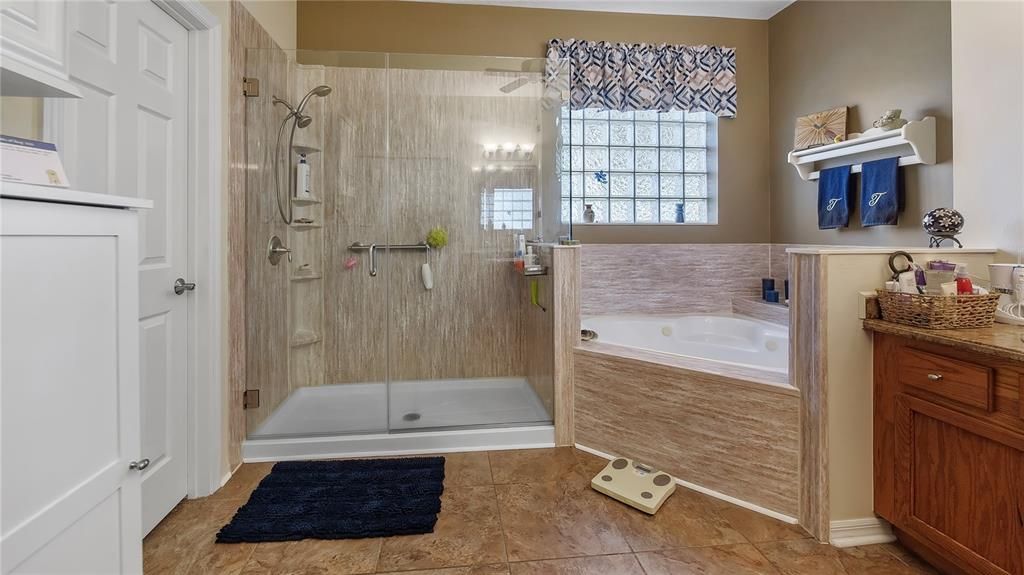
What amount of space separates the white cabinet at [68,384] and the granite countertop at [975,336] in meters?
2.13

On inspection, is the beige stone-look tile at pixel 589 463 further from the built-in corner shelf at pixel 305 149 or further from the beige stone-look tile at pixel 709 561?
the built-in corner shelf at pixel 305 149

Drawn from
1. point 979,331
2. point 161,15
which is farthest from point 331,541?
point 979,331

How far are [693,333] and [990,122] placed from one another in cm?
187

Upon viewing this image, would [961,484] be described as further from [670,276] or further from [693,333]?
[670,276]

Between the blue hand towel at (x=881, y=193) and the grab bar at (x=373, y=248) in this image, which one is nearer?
the blue hand towel at (x=881, y=193)

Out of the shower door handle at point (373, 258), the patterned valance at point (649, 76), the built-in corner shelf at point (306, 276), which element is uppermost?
the patterned valance at point (649, 76)

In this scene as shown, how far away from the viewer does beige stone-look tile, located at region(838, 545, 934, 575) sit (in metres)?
1.61

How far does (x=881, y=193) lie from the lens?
8.64 feet

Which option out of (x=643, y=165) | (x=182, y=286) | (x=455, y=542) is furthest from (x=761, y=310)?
(x=182, y=286)

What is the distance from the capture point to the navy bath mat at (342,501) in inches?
71.2

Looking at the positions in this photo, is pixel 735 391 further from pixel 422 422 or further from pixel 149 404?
pixel 149 404

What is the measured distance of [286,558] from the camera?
1679 millimetres

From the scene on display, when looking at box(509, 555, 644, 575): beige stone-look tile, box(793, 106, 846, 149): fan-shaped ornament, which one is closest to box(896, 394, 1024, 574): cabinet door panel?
box(509, 555, 644, 575): beige stone-look tile

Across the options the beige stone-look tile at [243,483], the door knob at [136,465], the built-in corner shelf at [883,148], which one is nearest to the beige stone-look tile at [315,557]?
the beige stone-look tile at [243,483]
